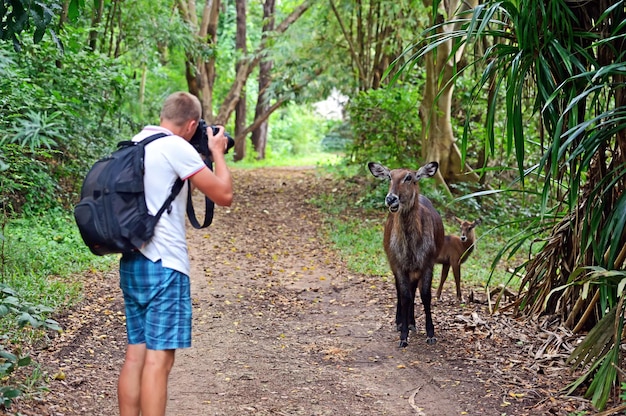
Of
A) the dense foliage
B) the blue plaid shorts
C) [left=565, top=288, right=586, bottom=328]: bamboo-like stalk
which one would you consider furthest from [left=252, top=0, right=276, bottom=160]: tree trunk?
the blue plaid shorts

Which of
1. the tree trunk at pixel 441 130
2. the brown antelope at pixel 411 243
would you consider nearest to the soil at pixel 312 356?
the brown antelope at pixel 411 243

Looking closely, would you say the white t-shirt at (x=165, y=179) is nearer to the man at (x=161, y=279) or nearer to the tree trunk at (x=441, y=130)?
the man at (x=161, y=279)

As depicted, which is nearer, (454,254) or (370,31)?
(454,254)

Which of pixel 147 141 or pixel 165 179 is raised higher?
pixel 147 141

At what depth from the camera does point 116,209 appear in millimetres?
3494

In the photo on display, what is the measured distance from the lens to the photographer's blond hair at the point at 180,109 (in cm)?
378

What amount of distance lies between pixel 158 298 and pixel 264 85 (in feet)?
71.6

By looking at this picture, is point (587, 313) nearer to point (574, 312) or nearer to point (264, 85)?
point (574, 312)

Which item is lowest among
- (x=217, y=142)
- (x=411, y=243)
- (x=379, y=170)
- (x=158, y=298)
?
(x=411, y=243)

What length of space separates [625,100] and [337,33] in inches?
529

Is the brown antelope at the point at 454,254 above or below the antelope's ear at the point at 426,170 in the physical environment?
below

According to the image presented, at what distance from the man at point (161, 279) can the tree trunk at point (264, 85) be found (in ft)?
51.2

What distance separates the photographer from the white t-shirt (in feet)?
11.8

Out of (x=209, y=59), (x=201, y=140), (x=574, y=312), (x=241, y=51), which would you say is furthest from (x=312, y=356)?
(x=241, y=51)
